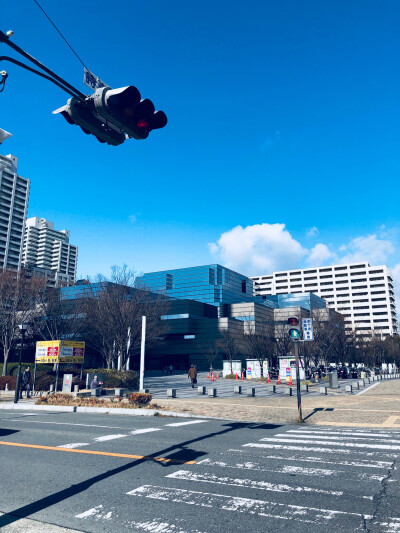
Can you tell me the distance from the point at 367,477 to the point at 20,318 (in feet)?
129

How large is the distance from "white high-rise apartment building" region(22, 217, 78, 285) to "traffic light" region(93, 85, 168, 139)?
171 metres

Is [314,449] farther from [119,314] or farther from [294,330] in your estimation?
[119,314]

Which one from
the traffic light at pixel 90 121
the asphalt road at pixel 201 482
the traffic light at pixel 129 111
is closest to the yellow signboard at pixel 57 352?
the asphalt road at pixel 201 482

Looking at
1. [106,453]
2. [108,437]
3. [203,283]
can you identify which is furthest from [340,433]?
[203,283]

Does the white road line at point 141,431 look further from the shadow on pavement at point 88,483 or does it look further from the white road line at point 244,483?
the white road line at point 244,483

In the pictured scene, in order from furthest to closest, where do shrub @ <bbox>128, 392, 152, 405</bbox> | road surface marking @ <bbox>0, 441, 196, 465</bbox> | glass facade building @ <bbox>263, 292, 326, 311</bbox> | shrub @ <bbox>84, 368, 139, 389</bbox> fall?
glass facade building @ <bbox>263, 292, 326, 311</bbox>
shrub @ <bbox>84, 368, 139, 389</bbox>
shrub @ <bbox>128, 392, 152, 405</bbox>
road surface marking @ <bbox>0, 441, 196, 465</bbox>

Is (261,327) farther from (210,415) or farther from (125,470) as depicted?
(125,470)

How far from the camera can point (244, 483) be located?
5.90 metres

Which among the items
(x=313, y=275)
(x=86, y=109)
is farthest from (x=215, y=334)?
(x=313, y=275)

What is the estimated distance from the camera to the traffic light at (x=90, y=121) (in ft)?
15.4

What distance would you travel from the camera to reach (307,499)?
205 inches

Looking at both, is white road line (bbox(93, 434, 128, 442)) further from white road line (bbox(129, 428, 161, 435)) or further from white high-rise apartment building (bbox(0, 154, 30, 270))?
white high-rise apartment building (bbox(0, 154, 30, 270))

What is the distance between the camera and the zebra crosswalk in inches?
175

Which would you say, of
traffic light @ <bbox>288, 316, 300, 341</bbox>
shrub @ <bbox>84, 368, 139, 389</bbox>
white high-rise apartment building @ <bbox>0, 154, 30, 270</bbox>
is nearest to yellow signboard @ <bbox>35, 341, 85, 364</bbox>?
shrub @ <bbox>84, 368, 139, 389</bbox>
